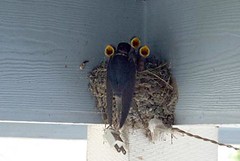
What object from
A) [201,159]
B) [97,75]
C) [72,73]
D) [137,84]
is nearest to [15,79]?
[72,73]

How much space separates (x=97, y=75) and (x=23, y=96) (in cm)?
38

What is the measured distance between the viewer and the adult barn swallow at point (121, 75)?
89.0 inches

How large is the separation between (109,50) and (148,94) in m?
0.24

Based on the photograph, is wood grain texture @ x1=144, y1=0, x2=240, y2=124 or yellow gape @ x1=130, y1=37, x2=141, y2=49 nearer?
wood grain texture @ x1=144, y1=0, x2=240, y2=124

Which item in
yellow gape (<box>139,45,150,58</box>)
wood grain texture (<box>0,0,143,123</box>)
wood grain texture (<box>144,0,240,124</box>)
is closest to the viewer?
wood grain texture (<box>144,0,240,124</box>)

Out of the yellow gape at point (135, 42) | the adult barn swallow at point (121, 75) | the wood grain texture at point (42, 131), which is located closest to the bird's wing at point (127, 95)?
the adult barn swallow at point (121, 75)

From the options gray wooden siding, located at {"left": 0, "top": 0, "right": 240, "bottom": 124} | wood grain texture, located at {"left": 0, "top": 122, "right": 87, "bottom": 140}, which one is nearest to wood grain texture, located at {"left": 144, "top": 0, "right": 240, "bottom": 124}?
gray wooden siding, located at {"left": 0, "top": 0, "right": 240, "bottom": 124}

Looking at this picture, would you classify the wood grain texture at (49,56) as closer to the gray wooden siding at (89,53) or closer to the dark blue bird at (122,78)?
the gray wooden siding at (89,53)

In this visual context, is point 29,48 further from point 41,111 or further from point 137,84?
point 137,84

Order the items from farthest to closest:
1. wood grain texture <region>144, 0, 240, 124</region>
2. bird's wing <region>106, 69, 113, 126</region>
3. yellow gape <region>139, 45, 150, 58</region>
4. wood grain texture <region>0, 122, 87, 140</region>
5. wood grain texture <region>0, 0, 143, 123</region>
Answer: wood grain texture <region>0, 122, 87, 140</region> < yellow gape <region>139, 45, 150, 58</region> < bird's wing <region>106, 69, 113, 126</region> < wood grain texture <region>0, 0, 143, 123</region> < wood grain texture <region>144, 0, 240, 124</region>

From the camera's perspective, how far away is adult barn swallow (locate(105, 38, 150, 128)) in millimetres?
2260

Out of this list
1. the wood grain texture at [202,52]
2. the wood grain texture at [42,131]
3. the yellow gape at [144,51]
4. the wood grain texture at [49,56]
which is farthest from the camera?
the wood grain texture at [42,131]

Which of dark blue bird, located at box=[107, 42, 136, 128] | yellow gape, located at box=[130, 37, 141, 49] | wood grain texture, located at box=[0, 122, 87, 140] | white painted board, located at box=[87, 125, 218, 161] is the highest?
yellow gape, located at box=[130, 37, 141, 49]

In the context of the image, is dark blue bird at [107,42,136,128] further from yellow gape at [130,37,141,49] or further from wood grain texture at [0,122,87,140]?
wood grain texture at [0,122,87,140]
